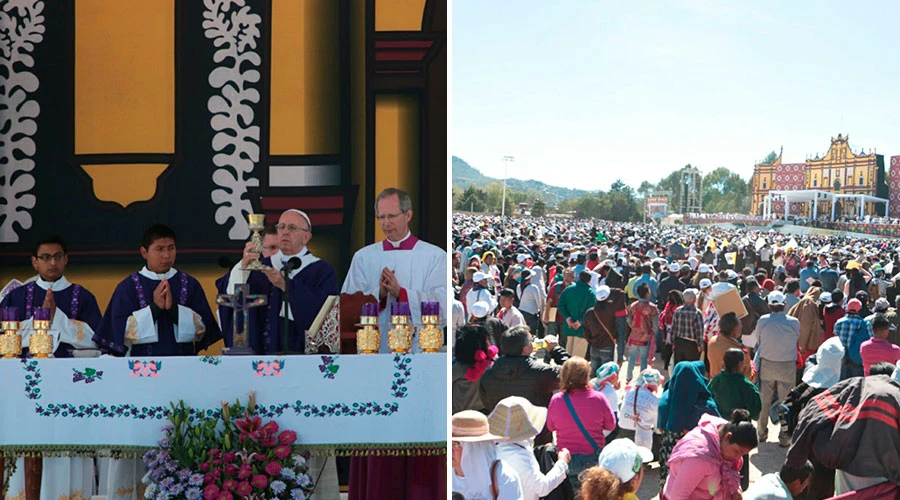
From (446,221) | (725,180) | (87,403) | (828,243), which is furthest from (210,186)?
(828,243)

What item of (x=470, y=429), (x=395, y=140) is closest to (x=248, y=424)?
(x=470, y=429)

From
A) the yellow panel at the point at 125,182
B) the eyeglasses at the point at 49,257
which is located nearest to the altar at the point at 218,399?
the eyeglasses at the point at 49,257

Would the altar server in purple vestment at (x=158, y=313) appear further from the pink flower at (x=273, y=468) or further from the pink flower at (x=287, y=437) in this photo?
the pink flower at (x=273, y=468)

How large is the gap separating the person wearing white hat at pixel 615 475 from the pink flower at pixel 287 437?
144 cm

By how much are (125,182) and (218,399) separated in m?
2.57

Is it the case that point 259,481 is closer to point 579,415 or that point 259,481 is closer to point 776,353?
point 579,415

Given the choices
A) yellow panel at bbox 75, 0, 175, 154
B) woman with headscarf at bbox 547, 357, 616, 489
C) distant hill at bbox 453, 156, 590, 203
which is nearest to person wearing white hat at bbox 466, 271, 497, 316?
distant hill at bbox 453, 156, 590, 203

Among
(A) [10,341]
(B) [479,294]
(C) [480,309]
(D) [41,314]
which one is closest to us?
(A) [10,341]

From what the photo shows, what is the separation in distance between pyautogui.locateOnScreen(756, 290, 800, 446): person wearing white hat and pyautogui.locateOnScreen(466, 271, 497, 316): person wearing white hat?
7.46ft

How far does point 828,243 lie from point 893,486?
2542 millimetres

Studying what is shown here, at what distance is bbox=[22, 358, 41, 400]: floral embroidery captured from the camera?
540cm

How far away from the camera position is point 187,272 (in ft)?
24.1

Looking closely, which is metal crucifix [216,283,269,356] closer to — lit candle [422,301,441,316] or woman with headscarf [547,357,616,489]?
lit candle [422,301,441,316]

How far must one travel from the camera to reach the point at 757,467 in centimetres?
736
